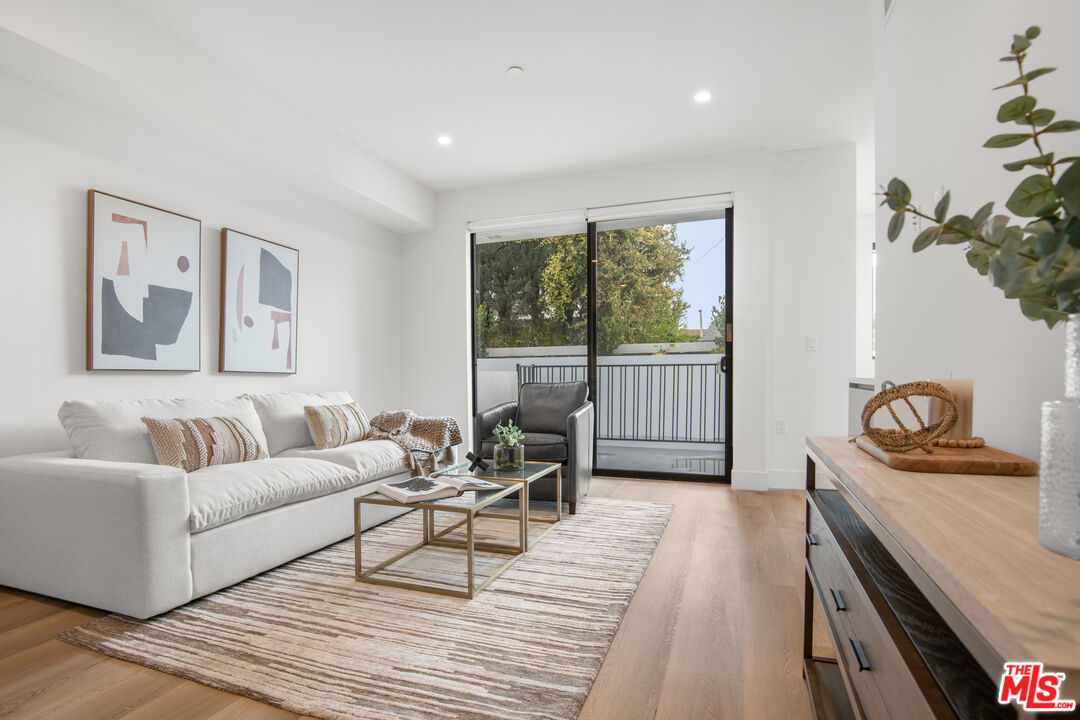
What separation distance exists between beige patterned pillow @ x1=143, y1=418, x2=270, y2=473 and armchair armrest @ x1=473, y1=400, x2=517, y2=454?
1354 millimetres

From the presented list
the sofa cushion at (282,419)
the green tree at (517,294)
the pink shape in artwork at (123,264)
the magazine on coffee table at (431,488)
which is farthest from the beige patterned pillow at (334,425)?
the green tree at (517,294)

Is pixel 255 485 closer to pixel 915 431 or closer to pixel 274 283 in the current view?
pixel 274 283

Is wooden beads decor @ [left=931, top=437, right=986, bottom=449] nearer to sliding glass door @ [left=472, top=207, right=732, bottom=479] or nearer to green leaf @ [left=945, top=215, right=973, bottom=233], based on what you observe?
green leaf @ [left=945, top=215, right=973, bottom=233]

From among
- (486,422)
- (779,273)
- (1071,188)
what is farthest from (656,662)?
(779,273)

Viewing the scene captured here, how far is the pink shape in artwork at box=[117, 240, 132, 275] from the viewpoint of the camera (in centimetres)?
292

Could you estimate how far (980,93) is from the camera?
1378 mm

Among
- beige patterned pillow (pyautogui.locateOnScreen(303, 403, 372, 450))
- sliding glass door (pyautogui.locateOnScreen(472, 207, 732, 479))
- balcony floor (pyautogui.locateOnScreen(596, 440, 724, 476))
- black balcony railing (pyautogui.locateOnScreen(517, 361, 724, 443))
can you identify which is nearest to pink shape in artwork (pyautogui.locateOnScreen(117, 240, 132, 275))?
beige patterned pillow (pyautogui.locateOnScreen(303, 403, 372, 450))

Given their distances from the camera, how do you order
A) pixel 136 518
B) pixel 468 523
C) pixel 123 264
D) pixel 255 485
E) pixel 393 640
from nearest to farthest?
pixel 393 640, pixel 136 518, pixel 468 523, pixel 255 485, pixel 123 264

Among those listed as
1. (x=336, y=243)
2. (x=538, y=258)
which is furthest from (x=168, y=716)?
(x=538, y=258)

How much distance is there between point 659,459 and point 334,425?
330 centimetres

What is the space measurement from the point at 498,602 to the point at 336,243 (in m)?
3.53

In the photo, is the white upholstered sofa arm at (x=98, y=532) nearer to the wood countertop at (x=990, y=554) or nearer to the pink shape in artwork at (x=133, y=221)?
the pink shape in artwork at (x=133, y=221)

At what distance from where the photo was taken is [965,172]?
145cm

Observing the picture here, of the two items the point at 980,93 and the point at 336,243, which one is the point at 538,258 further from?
the point at 980,93
